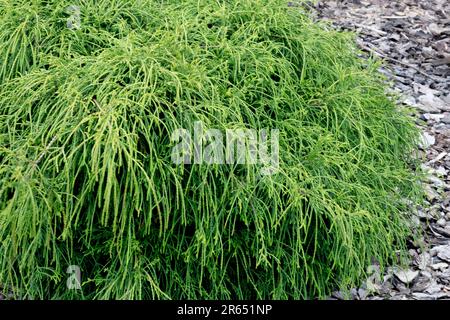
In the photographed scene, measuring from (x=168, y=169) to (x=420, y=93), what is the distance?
2290 mm

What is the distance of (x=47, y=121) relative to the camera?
245 cm

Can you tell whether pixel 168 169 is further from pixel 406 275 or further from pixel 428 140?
pixel 428 140

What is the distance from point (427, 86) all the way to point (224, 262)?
2257mm

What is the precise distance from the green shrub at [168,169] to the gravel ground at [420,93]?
143 mm

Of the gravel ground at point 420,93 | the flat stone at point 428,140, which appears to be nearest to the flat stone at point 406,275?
the gravel ground at point 420,93

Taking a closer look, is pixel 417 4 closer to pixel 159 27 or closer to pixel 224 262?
pixel 159 27

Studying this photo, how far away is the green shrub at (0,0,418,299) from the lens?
90.7 inches

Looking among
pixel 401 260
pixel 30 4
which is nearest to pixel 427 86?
pixel 401 260

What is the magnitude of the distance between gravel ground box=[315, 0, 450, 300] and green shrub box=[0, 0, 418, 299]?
0.47 ft

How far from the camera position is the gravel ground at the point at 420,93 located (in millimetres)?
2814

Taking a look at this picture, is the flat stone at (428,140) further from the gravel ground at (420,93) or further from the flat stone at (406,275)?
the flat stone at (406,275)

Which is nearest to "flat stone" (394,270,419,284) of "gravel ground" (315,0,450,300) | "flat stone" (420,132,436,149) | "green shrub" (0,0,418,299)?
"gravel ground" (315,0,450,300)

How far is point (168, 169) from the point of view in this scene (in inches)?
91.7
